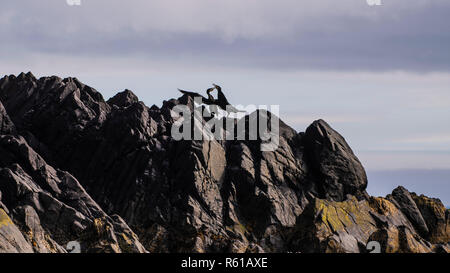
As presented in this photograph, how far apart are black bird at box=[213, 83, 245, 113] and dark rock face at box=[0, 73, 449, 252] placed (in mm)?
4891

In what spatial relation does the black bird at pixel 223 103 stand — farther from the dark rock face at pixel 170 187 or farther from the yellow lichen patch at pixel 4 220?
the yellow lichen patch at pixel 4 220

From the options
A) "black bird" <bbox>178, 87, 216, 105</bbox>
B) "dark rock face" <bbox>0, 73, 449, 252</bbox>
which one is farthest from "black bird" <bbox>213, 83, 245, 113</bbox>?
"dark rock face" <bbox>0, 73, 449, 252</bbox>

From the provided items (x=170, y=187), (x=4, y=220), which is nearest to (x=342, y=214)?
(x=170, y=187)

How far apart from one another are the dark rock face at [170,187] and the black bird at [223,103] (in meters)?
4.89

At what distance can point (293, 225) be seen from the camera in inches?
4500

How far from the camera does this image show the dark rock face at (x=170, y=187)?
104 m

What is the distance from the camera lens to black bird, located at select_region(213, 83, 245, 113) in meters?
122

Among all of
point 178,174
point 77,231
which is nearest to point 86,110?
point 178,174

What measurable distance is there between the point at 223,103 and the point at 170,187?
1594 cm

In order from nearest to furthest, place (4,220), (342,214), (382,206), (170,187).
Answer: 1. (4,220)
2. (342,214)
3. (382,206)
4. (170,187)

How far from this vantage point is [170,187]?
116125 millimetres

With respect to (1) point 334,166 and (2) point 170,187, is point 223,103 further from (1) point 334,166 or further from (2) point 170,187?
(1) point 334,166

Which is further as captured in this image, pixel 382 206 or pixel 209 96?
pixel 209 96
